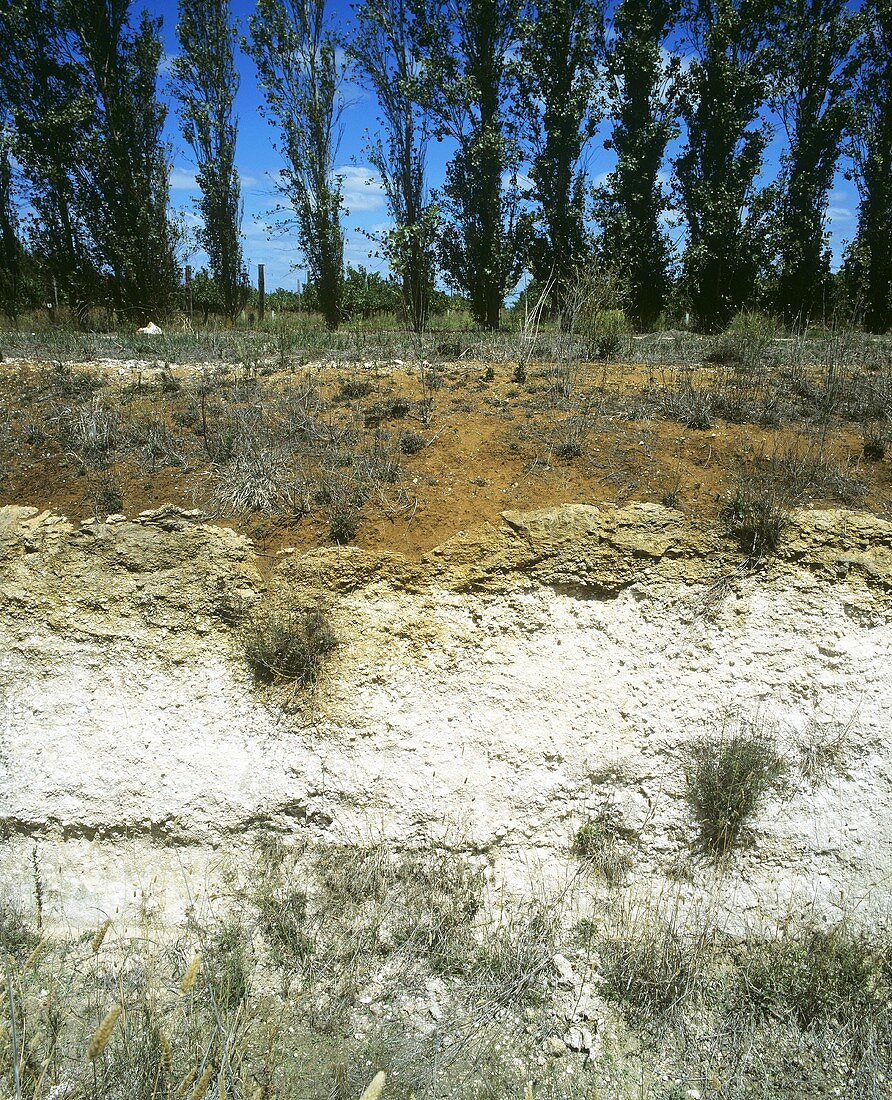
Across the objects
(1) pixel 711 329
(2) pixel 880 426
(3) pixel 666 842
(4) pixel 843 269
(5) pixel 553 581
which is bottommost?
(3) pixel 666 842

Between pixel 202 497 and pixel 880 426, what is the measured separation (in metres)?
5.72

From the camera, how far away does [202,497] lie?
17.4 ft

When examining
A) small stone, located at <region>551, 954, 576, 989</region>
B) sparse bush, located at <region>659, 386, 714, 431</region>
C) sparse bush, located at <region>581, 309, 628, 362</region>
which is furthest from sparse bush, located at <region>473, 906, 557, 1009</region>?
sparse bush, located at <region>581, 309, 628, 362</region>

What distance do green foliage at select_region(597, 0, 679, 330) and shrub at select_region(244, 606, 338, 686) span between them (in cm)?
1206

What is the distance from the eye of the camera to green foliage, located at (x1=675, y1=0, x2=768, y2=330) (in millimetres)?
14312

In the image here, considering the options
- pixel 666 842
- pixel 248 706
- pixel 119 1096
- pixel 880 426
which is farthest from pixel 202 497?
pixel 880 426

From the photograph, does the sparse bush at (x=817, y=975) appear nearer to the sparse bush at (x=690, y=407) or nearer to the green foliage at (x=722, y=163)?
the sparse bush at (x=690, y=407)

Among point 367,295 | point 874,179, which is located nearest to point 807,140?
point 874,179

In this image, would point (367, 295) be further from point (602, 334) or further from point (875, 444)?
point (875, 444)

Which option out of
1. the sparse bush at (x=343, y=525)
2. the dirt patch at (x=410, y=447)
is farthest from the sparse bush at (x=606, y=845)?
the sparse bush at (x=343, y=525)

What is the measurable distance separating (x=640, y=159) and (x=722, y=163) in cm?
181

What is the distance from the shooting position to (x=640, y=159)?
14.9m

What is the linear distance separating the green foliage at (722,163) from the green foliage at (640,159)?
558 millimetres

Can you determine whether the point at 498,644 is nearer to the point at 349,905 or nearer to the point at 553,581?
the point at 553,581
